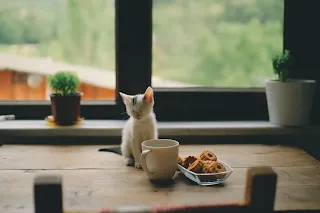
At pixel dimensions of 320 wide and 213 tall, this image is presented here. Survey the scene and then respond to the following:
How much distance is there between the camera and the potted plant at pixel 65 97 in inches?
62.9

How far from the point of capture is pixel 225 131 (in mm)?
1689

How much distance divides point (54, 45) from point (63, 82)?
0.33m

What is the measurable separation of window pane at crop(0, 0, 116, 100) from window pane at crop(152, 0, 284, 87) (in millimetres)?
234

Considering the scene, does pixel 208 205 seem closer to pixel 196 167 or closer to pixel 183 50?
pixel 196 167

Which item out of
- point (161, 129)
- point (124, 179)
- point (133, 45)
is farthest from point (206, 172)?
point (133, 45)

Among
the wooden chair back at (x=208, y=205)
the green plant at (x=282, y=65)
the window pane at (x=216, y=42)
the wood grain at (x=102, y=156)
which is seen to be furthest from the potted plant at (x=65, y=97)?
the wooden chair back at (x=208, y=205)

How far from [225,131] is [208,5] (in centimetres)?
59

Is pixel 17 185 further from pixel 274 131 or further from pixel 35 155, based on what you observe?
pixel 274 131

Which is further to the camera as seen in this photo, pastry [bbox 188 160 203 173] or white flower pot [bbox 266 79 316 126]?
white flower pot [bbox 266 79 316 126]

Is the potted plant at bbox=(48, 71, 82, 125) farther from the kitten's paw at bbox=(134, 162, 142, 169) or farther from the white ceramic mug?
the white ceramic mug

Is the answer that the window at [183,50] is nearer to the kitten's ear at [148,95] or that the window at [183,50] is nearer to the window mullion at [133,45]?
the window mullion at [133,45]

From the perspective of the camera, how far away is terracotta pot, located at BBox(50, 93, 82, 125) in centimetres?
162

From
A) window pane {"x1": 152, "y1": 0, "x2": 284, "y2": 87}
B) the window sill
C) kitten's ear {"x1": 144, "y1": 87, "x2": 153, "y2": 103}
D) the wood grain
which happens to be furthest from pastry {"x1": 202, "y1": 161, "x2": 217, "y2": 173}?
window pane {"x1": 152, "y1": 0, "x2": 284, "y2": 87}

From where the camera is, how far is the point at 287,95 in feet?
5.32
